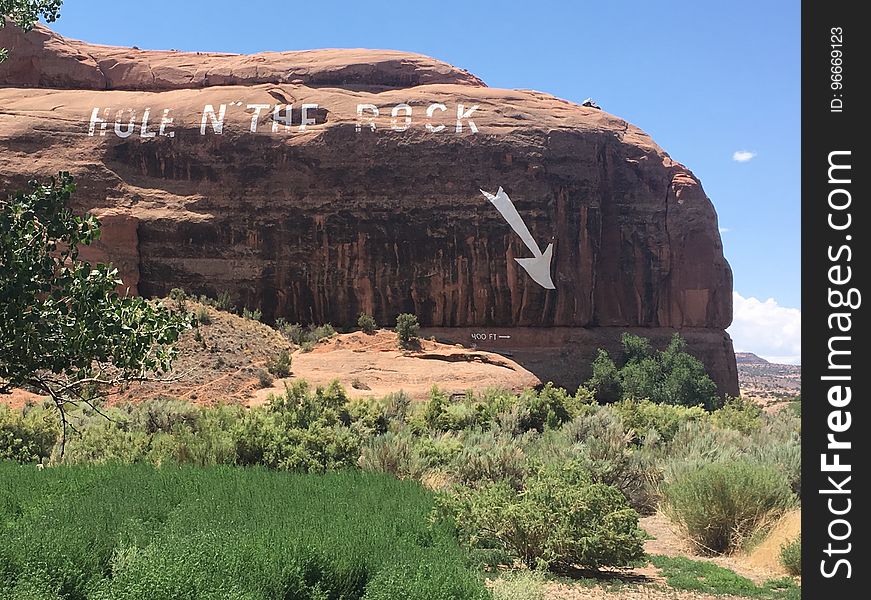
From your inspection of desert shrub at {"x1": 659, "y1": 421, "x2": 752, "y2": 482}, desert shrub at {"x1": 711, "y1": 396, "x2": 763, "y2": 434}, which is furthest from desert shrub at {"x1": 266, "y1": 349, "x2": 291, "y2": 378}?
desert shrub at {"x1": 659, "y1": 421, "x2": 752, "y2": 482}

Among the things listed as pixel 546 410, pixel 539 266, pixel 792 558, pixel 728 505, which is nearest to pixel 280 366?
pixel 539 266

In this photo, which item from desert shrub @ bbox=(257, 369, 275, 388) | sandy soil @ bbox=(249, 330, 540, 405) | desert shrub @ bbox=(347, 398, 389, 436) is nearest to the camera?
desert shrub @ bbox=(347, 398, 389, 436)

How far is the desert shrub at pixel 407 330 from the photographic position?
124 feet

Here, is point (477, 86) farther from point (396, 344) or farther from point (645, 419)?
point (645, 419)

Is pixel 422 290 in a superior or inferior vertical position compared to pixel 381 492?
superior

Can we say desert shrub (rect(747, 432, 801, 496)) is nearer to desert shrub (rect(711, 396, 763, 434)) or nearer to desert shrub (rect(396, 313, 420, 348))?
desert shrub (rect(711, 396, 763, 434))

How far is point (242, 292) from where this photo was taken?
3978 cm

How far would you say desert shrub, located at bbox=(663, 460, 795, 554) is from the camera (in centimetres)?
1029

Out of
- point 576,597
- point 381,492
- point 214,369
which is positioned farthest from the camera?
point 214,369

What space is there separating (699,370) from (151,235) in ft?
85.1

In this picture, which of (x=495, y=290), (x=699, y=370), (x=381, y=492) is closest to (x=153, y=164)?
(x=495, y=290)

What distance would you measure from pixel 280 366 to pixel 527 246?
547 inches

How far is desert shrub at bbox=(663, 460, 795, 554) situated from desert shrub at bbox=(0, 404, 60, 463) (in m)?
10.7

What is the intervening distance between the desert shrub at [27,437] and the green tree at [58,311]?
8114mm
